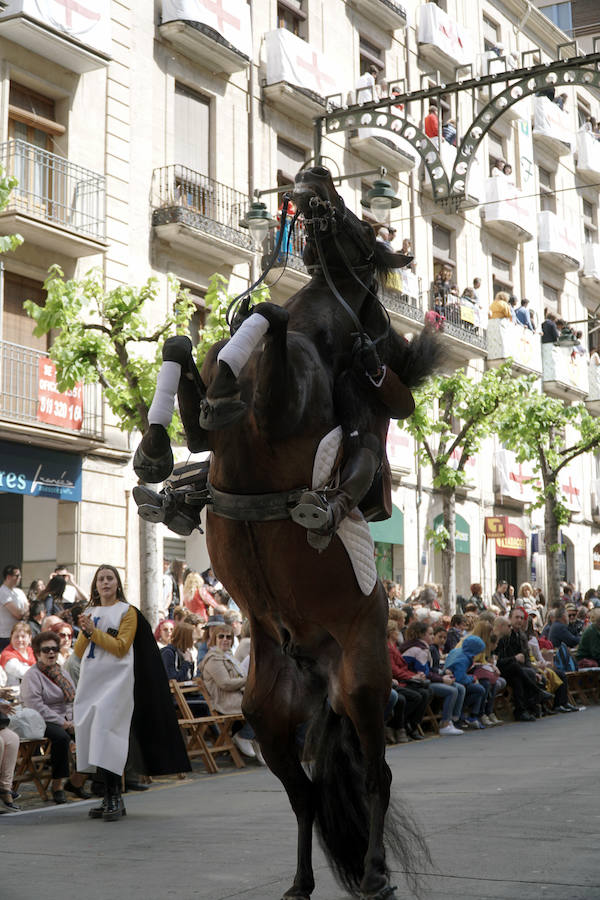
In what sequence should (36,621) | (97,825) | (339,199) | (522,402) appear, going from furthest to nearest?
(522,402) → (36,621) → (97,825) → (339,199)

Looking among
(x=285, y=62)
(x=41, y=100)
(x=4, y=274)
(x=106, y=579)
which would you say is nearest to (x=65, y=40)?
(x=41, y=100)

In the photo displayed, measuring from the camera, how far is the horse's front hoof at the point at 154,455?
14.3 feet

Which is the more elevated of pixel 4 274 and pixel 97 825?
pixel 4 274

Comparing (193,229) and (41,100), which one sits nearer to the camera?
(41,100)

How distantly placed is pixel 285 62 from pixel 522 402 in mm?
9009

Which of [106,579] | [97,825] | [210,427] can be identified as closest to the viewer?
[210,427]

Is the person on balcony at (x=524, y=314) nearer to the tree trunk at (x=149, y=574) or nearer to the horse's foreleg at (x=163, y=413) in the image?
the tree trunk at (x=149, y=574)

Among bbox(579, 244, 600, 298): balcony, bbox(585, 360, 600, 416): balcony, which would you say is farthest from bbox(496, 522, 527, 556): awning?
bbox(579, 244, 600, 298): balcony

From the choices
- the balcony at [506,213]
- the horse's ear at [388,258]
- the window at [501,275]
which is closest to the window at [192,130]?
the balcony at [506,213]

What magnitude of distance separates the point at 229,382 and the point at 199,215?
1955 cm

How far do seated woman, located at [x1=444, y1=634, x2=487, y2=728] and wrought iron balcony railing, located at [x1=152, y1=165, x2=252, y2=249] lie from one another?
34.4ft

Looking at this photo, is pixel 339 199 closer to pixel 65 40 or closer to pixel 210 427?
pixel 210 427

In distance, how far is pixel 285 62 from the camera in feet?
86.4

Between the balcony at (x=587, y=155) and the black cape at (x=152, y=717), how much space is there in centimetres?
3589
